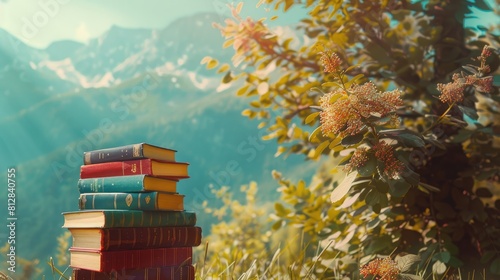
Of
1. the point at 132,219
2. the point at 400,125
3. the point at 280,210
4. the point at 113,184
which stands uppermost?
the point at 400,125

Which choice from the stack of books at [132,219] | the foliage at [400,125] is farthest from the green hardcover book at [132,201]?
the foliage at [400,125]

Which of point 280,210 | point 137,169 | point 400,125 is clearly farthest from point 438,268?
point 137,169

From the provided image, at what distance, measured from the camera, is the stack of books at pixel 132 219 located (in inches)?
74.7

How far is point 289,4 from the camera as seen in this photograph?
259 centimetres

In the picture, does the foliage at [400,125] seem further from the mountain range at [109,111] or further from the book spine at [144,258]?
the mountain range at [109,111]

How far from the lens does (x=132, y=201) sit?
77.6 inches

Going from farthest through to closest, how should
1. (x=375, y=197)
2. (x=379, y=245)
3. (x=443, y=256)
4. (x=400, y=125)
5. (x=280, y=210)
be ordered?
(x=280, y=210)
(x=400, y=125)
(x=379, y=245)
(x=443, y=256)
(x=375, y=197)

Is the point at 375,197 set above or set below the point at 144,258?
above

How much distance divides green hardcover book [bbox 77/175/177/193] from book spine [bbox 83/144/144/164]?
77 mm

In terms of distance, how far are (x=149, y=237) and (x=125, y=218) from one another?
0.14 meters

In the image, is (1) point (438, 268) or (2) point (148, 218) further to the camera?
(1) point (438, 268)

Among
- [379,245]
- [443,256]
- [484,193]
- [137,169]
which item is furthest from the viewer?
[484,193]

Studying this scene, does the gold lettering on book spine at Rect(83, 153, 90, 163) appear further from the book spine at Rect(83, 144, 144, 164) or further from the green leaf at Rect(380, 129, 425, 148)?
the green leaf at Rect(380, 129, 425, 148)

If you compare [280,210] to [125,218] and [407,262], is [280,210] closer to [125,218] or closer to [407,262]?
[407,262]
